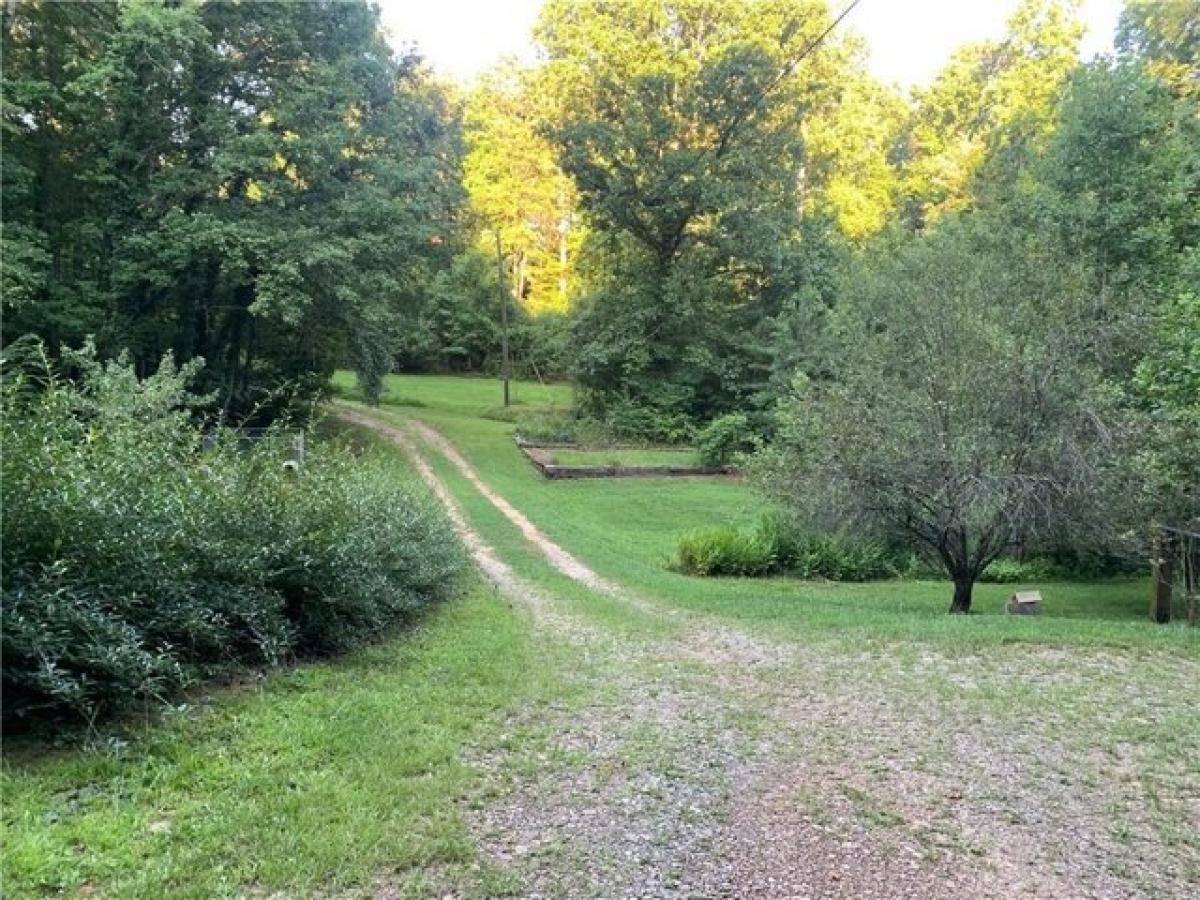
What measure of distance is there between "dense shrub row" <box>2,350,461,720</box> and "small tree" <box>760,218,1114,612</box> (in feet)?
17.9

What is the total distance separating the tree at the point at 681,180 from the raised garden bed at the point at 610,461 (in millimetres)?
2623

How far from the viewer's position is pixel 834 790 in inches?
165

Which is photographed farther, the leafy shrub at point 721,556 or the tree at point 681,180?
the tree at point 681,180

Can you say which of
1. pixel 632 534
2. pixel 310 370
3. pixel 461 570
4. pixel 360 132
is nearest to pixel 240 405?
pixel 310 370

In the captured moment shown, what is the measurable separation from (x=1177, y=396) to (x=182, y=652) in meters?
11.4

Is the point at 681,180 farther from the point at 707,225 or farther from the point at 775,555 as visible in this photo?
the point at 775,555

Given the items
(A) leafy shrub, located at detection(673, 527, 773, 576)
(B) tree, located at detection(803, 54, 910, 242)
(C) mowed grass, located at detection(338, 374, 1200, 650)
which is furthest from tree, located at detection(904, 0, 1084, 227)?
(A) leafy shrub, located at detection(673, 527, 773, 576)

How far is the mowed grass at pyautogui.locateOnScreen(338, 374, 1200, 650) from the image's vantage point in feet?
26.6

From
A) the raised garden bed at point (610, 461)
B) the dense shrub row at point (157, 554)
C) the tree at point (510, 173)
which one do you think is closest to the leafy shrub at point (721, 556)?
the dense shrub row at point (157, 554)

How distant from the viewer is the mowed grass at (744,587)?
811 cm

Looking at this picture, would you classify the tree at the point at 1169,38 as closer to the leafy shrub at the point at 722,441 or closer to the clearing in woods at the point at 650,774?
the leafy shrub at the point at 722,441

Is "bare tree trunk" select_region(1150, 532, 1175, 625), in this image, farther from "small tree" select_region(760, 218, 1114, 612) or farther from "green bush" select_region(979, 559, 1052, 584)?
"green bush" select_region(979, 559, 1052, 584)

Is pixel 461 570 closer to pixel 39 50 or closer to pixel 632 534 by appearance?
pixel 632 534

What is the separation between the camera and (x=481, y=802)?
378 cm
